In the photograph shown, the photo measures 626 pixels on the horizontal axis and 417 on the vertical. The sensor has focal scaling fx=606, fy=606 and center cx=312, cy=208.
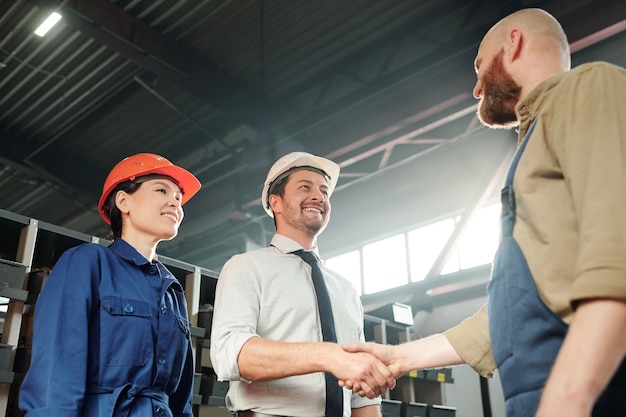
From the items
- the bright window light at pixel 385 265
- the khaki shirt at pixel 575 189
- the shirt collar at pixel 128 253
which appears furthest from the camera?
the bright window light at pixel 385 265

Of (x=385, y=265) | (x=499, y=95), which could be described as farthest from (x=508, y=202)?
(x=385, y=265)

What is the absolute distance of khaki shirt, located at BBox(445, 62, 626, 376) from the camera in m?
1.08

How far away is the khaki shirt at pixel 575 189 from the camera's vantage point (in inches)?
42.5

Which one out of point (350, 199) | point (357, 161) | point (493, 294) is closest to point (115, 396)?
point (493, 294)

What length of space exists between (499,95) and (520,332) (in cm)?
76

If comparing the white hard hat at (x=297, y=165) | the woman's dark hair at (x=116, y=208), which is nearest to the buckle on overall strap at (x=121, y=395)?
the woman's dark hair at (x=116, y=208)

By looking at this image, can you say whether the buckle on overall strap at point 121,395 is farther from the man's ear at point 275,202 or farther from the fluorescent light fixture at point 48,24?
the fluorescent light fixture at point 48,24

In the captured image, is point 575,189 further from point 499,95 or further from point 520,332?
point 499,95

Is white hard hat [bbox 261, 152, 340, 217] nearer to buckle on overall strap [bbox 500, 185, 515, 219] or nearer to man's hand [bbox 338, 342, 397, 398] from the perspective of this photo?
man's hand [bbox 338, 342, 397, 398]

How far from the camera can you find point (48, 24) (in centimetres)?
636

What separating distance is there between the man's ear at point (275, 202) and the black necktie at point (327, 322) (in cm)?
31

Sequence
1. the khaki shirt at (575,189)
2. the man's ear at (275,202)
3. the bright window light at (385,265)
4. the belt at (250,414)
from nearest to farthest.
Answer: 1. the khaki shirt at (575,189)
2. the belt at (250,414)
3. the man's ear at (275,202)
4. the bright window light at (385,265)

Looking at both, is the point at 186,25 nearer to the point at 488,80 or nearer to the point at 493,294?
the point at 488,80

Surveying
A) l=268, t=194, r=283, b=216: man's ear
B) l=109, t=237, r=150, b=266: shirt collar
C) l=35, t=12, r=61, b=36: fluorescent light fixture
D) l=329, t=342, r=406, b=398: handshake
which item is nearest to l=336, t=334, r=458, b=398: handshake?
l=329, t=342, r=406, b=398: handshake
